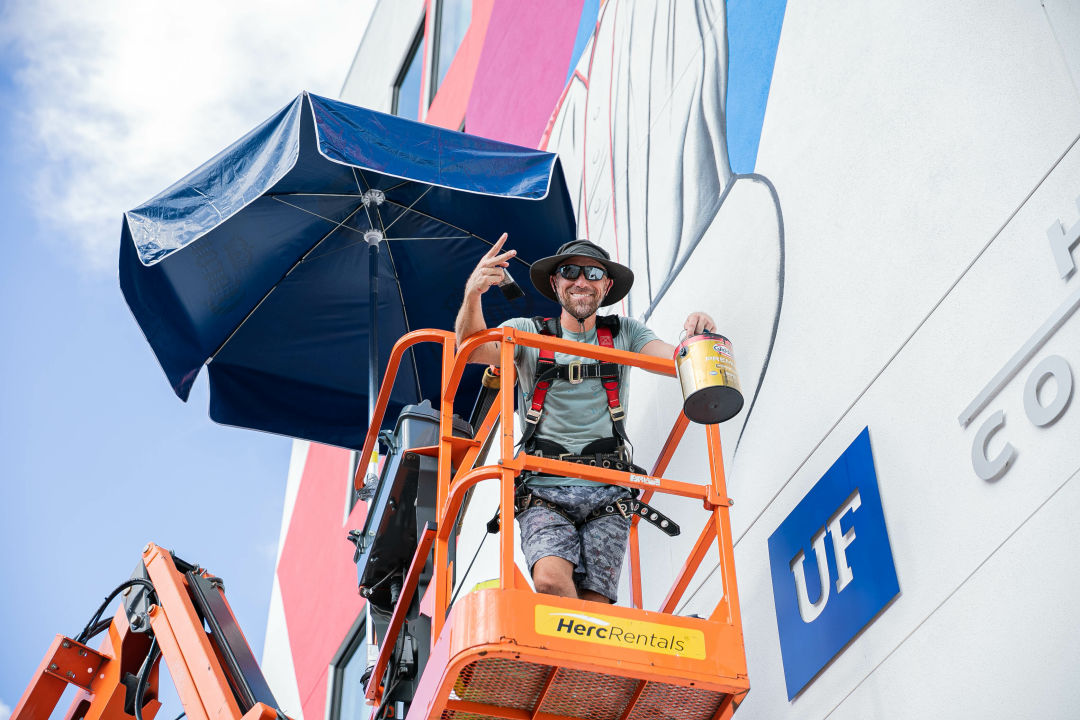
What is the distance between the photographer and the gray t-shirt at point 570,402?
4.20 meters

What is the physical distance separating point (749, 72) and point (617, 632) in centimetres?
325

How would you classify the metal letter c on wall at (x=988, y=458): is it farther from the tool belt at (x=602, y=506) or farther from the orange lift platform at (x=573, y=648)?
the tool belt at (x=602, y=506)

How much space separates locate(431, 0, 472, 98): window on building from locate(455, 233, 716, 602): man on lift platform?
955 centimetres

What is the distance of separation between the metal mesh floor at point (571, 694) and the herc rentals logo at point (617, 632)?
145 millimetres

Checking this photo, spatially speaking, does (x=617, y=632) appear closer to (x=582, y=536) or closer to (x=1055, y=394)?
(x=582, y=536)

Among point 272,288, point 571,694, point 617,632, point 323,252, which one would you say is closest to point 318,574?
point 272,288

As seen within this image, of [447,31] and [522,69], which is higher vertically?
[447,31]

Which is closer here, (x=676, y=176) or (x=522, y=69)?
(x=676, y=176)

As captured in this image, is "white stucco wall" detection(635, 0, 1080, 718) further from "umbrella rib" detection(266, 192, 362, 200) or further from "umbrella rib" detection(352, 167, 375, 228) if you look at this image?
"umbrella rib" detection(266, 192, 362, 200)

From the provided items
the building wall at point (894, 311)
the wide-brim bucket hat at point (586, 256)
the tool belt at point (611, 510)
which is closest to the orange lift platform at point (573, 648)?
the tool belt at point (611, 510)

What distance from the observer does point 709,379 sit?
3723 mm

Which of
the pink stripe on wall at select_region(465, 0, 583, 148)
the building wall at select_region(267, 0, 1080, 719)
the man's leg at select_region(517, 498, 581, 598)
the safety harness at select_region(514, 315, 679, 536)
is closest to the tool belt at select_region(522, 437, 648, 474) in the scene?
the safety harness at select_region(514, 315, 679, 536)

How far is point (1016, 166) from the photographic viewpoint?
328 centimetres

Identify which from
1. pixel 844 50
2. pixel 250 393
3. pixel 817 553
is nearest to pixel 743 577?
pixel 817 553
